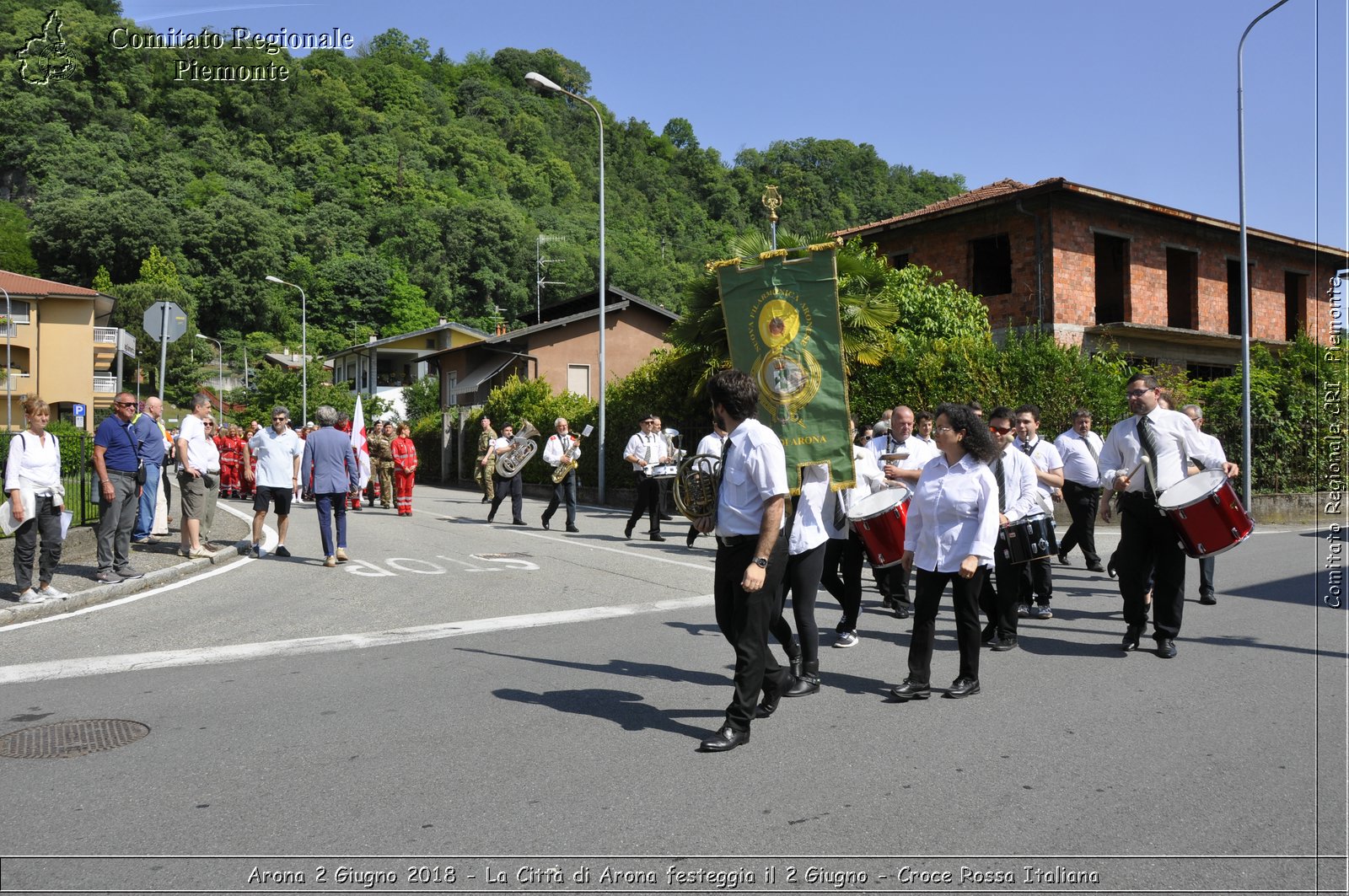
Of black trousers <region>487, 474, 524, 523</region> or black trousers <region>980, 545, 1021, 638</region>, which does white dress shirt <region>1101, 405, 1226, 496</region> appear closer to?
black trousers <region>980, 545, 1021, 638</region>

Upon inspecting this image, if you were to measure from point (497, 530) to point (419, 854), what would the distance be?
14.2 m

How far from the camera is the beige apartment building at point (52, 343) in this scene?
190 feet

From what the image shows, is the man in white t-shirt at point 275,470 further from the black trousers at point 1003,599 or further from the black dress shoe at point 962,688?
the black dress shoe at point 962,688

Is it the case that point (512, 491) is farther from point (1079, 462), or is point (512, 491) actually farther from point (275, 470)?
point (1079, 462)

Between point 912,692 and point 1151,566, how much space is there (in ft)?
8.47

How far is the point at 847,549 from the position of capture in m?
8.33

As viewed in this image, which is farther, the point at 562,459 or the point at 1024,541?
the point at 562,459

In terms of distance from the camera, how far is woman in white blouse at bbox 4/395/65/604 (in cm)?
891

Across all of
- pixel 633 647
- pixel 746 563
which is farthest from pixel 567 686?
pixel 746 563

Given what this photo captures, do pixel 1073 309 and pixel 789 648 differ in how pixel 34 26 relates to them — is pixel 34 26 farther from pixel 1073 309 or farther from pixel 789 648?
pixel 789 648

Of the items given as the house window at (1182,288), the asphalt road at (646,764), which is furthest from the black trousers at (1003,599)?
the house window at (1182,288)

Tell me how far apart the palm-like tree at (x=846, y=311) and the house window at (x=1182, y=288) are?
14885 mm

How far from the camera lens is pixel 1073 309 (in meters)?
26.6

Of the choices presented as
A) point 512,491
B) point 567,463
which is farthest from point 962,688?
point 512,491
